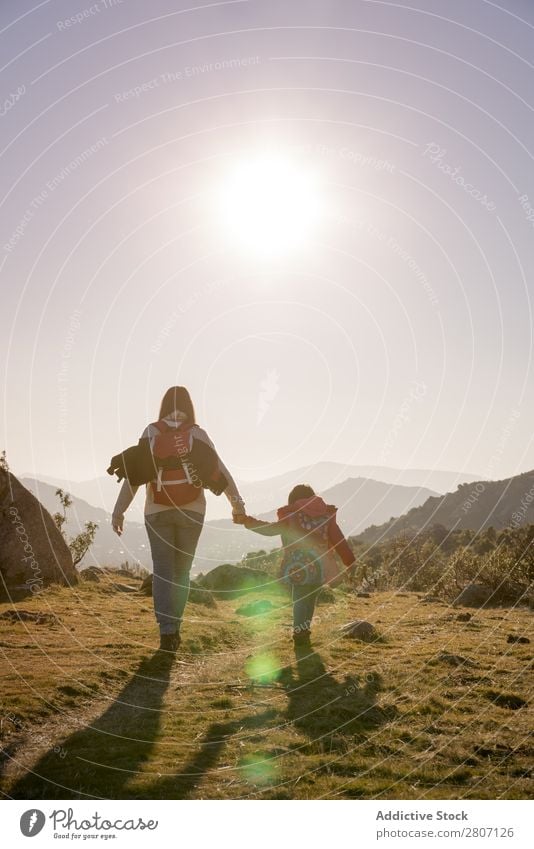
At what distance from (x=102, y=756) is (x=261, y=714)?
1943mm

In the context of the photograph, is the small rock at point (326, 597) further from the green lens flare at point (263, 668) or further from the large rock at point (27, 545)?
the green lens flare at point (263, 668)

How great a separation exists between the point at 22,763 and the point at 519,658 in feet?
22.9

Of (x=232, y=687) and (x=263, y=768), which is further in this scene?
(x=232, y=687)

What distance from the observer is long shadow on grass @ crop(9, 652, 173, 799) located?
4734 millimetres

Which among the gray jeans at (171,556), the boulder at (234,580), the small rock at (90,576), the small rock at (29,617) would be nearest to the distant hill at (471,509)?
the boulder at (234,580)

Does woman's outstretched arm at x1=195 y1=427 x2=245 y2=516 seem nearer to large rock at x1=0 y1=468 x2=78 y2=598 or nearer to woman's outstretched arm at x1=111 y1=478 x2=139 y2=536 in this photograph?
woman's outstretched arm at x1=111 y1=478 x2=139 y2=536

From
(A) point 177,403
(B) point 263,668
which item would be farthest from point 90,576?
(B) point 263,668

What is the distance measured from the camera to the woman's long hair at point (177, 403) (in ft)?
31.8

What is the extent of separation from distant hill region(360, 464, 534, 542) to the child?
199 feet

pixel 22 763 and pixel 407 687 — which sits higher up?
pixel 22 763

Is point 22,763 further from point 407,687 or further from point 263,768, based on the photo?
point 407,687

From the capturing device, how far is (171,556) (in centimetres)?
929
